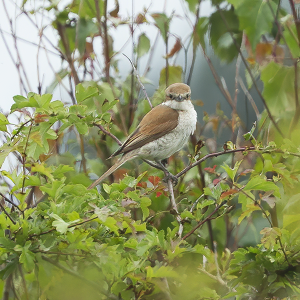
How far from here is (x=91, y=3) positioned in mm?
2982

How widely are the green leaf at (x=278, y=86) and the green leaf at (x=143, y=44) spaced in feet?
3.02

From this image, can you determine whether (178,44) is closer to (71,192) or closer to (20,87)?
(20,87)

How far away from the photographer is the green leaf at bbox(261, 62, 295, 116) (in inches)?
97.5

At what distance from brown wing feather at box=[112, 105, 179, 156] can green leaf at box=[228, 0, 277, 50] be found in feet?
2.74

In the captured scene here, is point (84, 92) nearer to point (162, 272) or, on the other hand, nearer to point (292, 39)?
point (162, 272)

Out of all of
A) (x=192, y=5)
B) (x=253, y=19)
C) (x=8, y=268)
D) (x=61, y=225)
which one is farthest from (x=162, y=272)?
(x=192, y=5)

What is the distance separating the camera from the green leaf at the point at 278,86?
248 centimetres

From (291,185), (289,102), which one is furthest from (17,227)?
(289,102)

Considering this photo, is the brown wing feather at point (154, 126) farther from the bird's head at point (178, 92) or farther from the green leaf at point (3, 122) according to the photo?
the green leaf at point (3, 122)

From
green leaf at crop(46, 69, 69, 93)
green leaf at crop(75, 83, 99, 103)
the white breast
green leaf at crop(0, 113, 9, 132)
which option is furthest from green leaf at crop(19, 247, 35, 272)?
the white breast

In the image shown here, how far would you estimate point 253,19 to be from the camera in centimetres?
256

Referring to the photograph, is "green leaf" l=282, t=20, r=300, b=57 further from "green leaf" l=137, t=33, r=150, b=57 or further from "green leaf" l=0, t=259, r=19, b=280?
"green leaf" l=0, t=259, r=19, b=280

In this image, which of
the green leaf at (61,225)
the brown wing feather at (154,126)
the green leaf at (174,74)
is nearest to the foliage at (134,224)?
the green leaf at (61,225)

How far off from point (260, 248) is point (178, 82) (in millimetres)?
1855
